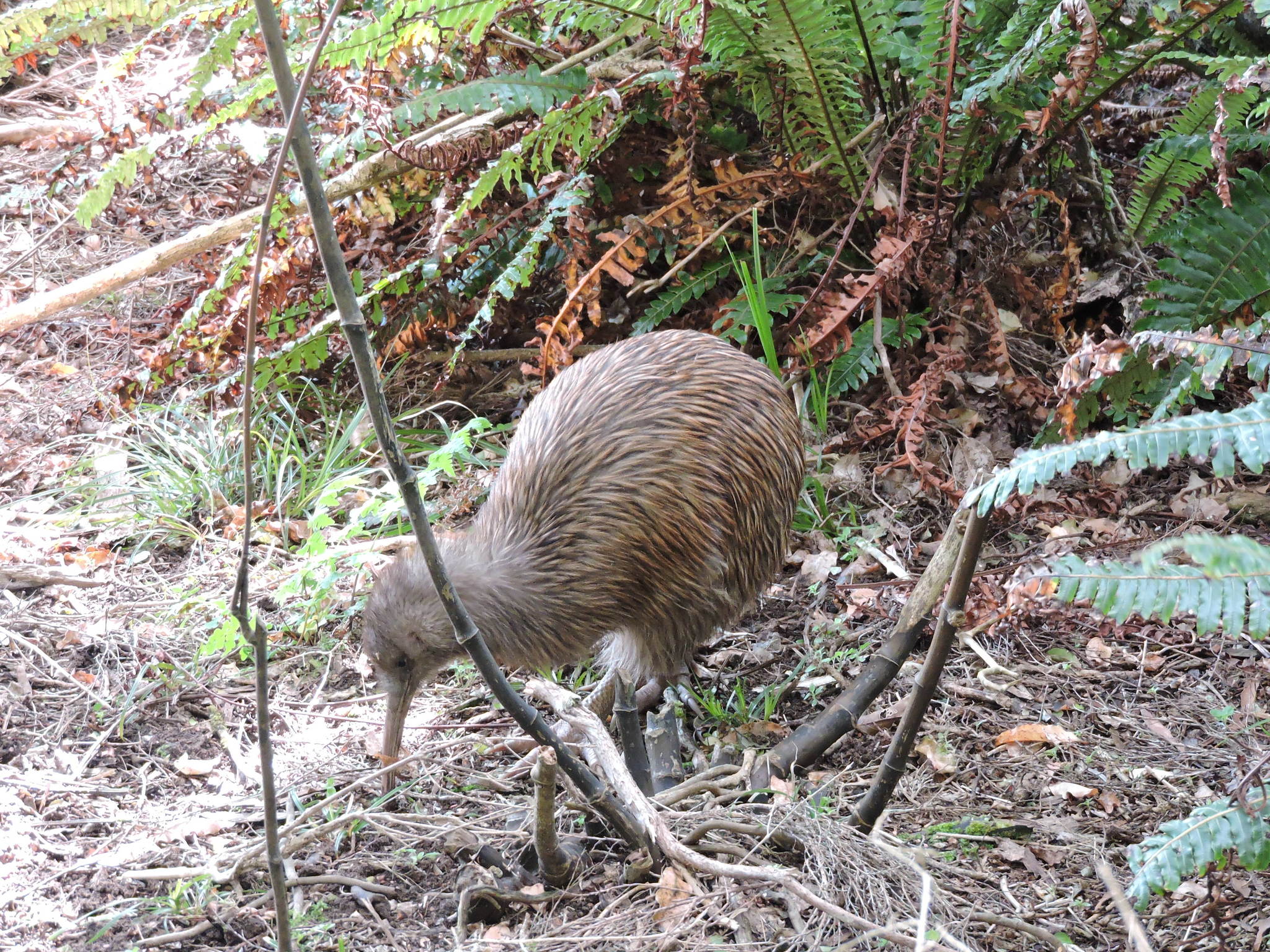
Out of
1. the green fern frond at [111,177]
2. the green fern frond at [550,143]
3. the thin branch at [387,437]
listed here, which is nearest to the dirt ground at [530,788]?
the thin branch at [387,437]

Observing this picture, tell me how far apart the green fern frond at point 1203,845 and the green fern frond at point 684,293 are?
10.3 ft

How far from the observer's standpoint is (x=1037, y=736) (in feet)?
11.3

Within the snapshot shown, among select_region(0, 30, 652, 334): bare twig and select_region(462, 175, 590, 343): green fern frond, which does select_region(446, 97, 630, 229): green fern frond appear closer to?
select_region(462, 175, 590, 343): green fern frond

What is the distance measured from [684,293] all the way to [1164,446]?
3.05 m

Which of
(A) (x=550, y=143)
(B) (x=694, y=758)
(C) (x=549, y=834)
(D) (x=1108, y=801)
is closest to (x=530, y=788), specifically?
(B) (x=694, y=758)

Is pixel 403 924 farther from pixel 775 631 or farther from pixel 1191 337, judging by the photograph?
pixel 1191 337

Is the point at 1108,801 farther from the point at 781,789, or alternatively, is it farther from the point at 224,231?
the point at 224,231

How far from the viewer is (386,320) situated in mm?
5113

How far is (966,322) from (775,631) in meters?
1.53

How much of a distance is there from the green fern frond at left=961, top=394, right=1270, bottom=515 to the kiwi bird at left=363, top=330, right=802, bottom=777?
57.9 inches

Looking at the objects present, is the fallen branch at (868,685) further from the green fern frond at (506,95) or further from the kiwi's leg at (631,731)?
the green fern frond at (506,95)

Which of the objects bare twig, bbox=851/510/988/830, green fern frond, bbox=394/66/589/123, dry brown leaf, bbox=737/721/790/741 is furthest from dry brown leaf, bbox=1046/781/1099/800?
green fern frond, bbox=394/66/589/123

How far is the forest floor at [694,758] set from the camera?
272cm

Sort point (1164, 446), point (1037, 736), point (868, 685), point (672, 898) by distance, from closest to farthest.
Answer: point (1164, 446) → point (672, 898) → point (868, 685) → point (1037, 736)
